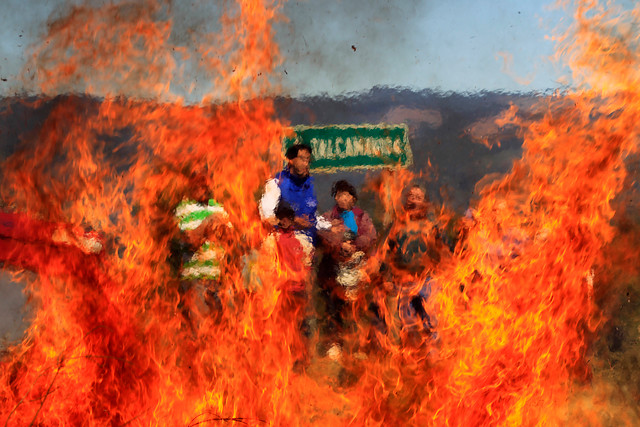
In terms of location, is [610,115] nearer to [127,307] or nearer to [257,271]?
[257,271]

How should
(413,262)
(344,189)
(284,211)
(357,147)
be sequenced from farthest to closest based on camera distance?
(357,147)
(344,189)
(284,211)
(413,262)

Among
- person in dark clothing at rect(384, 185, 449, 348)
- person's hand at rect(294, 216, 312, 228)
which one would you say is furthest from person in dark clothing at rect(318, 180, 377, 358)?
person in dark clothing at rect(384, 185, 449, 348)

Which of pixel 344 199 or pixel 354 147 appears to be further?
pixel 354 147

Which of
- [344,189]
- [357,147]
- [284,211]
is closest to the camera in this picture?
[284,211]

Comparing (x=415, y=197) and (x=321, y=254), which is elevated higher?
(x=415, y=197)

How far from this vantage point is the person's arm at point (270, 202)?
186 inches

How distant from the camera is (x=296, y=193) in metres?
Answer: 4.81

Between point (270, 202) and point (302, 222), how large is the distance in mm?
377

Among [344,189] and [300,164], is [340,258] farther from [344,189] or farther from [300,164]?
[300,164]

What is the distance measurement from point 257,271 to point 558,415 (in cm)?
284

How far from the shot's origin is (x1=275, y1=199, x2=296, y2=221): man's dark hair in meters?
4.73

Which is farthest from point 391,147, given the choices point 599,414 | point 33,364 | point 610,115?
point 33,364

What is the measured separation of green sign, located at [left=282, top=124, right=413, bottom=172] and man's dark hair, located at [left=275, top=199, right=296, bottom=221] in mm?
3370

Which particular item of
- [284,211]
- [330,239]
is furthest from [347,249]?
[284,211]
